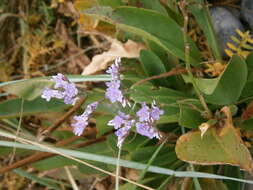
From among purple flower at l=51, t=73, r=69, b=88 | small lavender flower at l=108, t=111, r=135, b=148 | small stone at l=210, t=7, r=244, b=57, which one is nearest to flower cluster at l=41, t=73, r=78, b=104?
purple flower at l=51, t=73, r=69, b=88

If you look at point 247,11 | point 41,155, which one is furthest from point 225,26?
point 41,155

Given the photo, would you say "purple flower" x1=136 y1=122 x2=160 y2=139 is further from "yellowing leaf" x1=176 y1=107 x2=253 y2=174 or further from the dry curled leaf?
the dry curled leaf

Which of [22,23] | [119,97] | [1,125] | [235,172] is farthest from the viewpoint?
[22,23]

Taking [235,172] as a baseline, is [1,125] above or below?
below

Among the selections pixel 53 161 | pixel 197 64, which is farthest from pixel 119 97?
pixel 53 161

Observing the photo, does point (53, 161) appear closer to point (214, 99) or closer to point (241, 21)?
point (214, 99)

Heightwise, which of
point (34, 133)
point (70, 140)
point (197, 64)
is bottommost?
point (34, 133)
